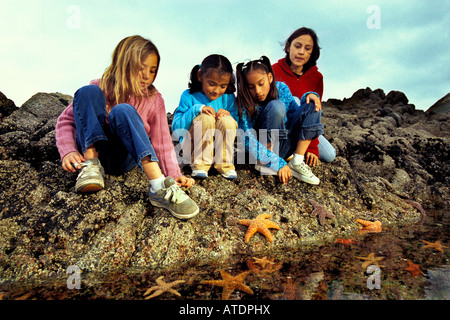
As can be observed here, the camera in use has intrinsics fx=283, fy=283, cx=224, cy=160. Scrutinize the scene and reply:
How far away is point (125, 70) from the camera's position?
10.6ft

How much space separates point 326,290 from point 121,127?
8.13 feet

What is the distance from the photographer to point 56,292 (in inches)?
91.1

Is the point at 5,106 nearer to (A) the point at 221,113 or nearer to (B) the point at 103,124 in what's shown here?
(B) the point at 103,124

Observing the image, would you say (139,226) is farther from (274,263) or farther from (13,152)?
(13,152)

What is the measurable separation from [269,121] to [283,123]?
0.22m

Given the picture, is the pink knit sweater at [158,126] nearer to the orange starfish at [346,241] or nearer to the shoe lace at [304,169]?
the shoe lace at [304,169]

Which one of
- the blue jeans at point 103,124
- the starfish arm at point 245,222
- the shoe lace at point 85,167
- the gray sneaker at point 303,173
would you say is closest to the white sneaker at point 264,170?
the gray sneaker at point 303,173

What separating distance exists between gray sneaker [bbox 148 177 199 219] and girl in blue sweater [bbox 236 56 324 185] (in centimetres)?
127

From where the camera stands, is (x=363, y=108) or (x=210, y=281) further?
(x=363, y=108)

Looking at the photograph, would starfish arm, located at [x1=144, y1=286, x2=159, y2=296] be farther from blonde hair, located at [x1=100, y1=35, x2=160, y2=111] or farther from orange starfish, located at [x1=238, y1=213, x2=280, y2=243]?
blonde hair, located at [x1=100, y1=35, x2=160, y2=111]

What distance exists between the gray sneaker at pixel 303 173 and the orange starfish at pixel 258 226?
1.07m
